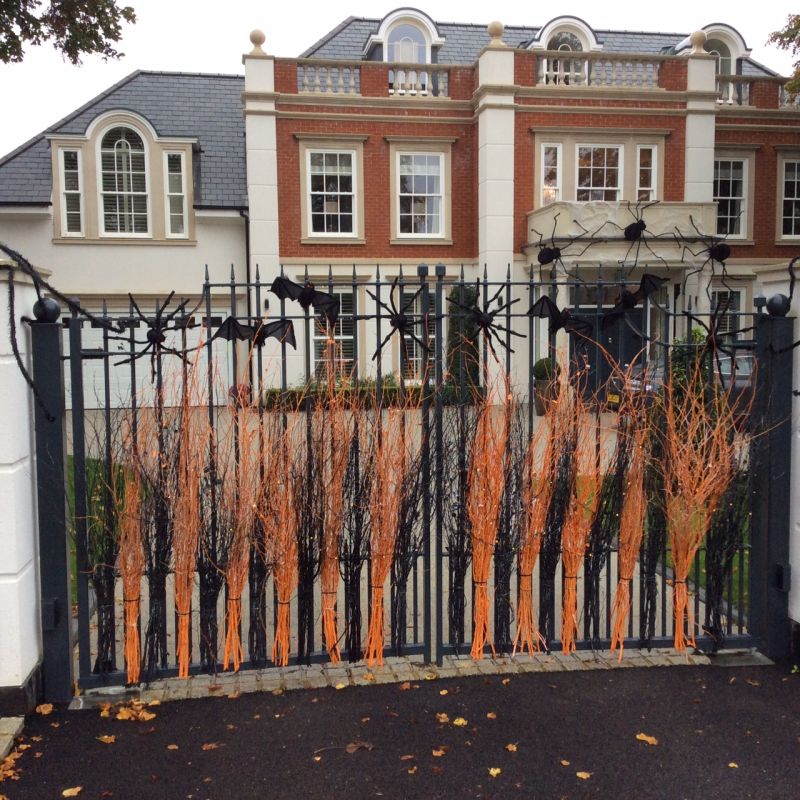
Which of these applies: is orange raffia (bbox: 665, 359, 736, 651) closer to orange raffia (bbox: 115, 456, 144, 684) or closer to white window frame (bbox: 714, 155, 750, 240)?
orange raffia (bbox: 115, 456, 144, 684)

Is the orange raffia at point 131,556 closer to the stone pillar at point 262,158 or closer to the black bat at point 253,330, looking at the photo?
the black bat at point 253,330

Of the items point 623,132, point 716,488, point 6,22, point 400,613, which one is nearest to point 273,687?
point 400,613

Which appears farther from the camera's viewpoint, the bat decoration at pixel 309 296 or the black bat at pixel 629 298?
the black bat at pixel 629 298

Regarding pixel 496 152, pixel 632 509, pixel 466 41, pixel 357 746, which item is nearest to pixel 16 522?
pixel 357 746

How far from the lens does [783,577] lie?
15.5 ft

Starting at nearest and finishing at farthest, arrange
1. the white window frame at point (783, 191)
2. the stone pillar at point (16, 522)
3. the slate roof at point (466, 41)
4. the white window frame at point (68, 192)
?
1. the stone pillar at point (16, 522)
2. the white window frame at point (68, 192)
3. the slate roof at point (466, 41)
4. the white window frame at point (783, 191)

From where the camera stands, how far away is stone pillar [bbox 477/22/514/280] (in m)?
19.1

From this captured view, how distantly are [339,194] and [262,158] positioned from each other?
2037mm

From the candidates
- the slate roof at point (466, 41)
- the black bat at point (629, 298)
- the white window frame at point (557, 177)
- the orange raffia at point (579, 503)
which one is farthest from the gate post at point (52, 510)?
the slate roof at point (466, 41)

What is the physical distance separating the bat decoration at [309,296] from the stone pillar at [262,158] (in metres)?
15.0

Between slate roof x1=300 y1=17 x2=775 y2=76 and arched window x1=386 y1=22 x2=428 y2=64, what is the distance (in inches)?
39.0

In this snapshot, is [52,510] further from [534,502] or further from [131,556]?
[534,502]

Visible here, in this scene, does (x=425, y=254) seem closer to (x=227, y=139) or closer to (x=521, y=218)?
(x=521, y=218)

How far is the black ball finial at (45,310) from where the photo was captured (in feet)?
13.4
